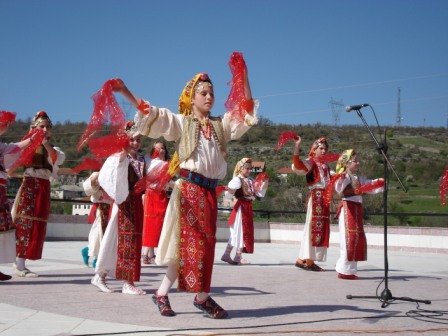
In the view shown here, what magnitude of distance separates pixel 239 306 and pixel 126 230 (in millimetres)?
1480

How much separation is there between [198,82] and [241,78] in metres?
0.36

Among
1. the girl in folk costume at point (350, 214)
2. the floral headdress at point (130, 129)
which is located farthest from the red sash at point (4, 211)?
the girl in folk costume at point (350, 214)

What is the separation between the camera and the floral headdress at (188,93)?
4980 mm

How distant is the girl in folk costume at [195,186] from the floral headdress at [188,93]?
0.02 m

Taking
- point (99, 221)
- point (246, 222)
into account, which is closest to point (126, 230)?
point (99, 221)

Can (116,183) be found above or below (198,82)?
below

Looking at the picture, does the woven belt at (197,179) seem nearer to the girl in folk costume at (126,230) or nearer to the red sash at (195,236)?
the red sash at (195,236)

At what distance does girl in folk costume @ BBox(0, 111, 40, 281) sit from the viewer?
640 cm

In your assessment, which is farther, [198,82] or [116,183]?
[116,183]

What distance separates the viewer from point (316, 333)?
3.98 metres

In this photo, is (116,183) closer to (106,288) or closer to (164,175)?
(164,175)

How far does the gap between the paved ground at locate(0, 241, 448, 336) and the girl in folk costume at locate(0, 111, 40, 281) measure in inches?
13.3

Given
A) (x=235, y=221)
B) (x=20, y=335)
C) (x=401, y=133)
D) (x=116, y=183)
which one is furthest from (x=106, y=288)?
(x=401, y=133)

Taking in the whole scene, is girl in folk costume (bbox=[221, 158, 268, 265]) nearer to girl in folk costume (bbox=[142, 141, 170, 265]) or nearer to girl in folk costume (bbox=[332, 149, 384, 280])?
girl in folk costume (bbox=[142, 141, 170, 265])
